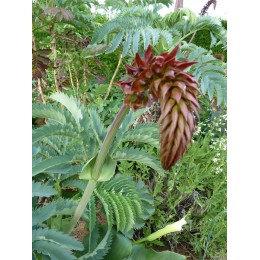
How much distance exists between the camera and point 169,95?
50cm

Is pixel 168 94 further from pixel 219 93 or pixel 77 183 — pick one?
pixel 219 93

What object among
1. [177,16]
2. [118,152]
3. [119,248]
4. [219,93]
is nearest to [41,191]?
[118,152]

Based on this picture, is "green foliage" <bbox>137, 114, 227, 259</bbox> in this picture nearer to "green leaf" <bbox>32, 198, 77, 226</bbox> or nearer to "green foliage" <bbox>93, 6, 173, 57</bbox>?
"green foliage" <bbox>93, 6, 173, 57</bbox>

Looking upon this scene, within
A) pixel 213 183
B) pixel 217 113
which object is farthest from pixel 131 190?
pixel 217 113

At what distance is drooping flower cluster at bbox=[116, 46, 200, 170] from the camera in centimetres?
47

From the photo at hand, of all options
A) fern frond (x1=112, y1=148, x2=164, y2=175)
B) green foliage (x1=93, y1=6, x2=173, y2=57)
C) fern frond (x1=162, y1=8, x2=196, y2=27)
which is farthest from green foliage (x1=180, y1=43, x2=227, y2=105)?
fern frond (x1=112, y1=148, x2=164, y2=175)

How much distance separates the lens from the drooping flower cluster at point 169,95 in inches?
18.5

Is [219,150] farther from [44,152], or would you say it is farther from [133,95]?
[133,95]

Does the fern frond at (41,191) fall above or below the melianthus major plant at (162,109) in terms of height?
below

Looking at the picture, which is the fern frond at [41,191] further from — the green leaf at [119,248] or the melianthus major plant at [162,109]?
the green leaf at [119,248]

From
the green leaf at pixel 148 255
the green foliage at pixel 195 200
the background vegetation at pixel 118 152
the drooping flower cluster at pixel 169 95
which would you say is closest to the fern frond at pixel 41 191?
the background vegetation at pixel 118 152

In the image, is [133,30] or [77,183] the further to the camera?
[133,30]
